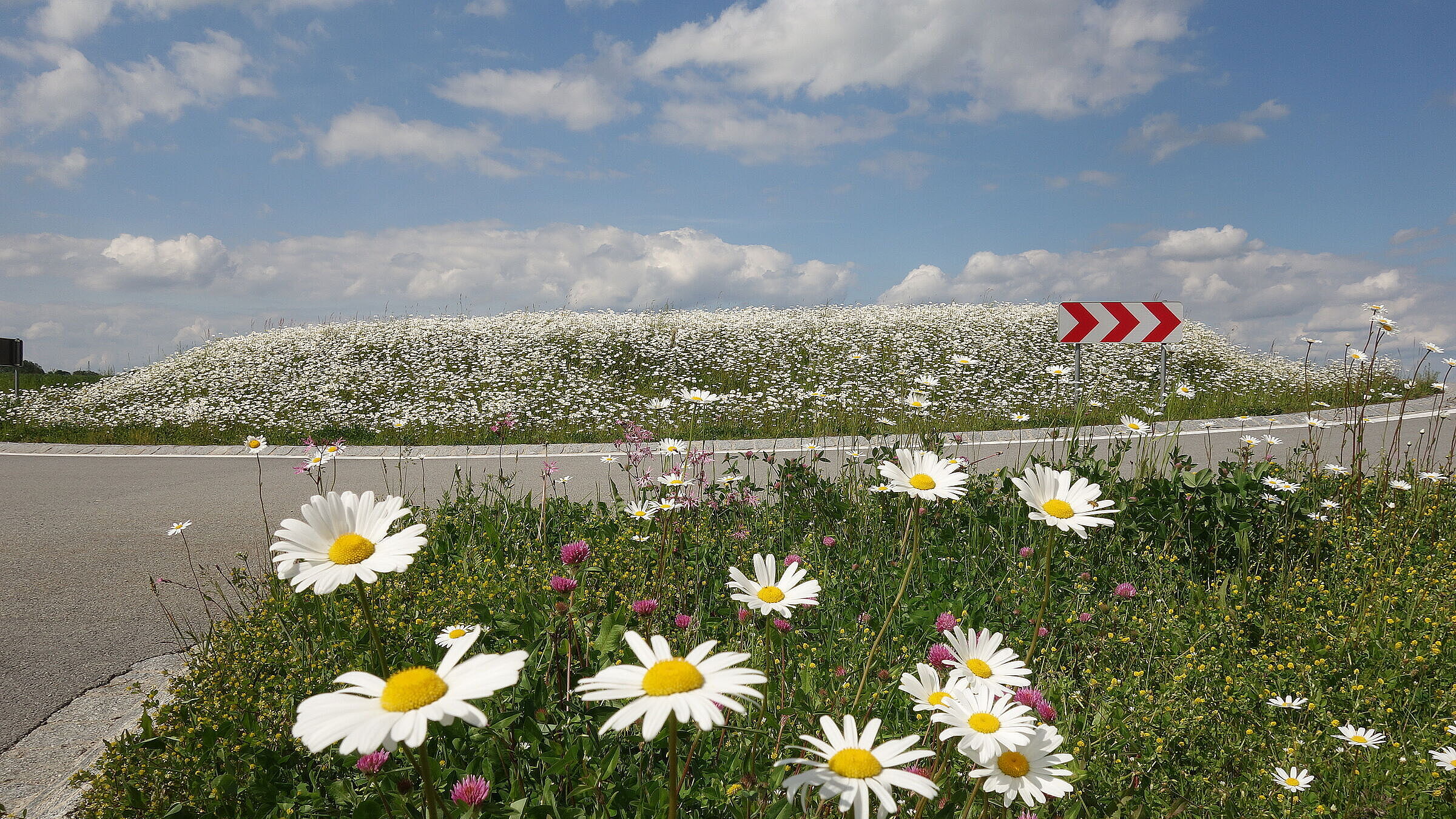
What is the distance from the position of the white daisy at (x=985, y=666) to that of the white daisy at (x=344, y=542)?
44.2 inches

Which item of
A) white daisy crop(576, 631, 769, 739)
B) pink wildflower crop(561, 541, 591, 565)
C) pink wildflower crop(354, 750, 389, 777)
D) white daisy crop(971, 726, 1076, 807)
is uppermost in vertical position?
white daisy crop(576, 631, 769, 739)

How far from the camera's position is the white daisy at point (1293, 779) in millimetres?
2227

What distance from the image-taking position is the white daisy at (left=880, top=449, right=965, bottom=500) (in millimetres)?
1856

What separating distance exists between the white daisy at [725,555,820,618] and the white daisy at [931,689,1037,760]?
1.12 feet

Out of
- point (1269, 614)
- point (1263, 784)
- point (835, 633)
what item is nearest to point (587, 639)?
point (835, 633)

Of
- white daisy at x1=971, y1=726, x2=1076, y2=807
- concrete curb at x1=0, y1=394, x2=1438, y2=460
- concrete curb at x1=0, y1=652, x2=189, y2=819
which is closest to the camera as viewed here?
white daisy at x1=971, y1=726, x2=1076, y2=807

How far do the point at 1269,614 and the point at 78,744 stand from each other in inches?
210

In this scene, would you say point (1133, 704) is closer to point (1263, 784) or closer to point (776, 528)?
point (1263, 784)

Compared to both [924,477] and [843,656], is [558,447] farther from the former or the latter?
[924,477]

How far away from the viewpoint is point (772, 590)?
1.75 meters

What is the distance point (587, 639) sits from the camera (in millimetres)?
2486

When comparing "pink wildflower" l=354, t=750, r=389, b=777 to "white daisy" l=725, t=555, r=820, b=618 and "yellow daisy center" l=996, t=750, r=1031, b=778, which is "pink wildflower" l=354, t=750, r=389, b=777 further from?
"yellow daisy center" l=996, t=750, r=1031, b=778

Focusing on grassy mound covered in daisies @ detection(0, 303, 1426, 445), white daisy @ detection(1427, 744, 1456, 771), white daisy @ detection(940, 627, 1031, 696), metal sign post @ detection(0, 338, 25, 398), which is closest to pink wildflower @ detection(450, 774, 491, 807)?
white daisy @ detection(940, 627, 1031, 696)

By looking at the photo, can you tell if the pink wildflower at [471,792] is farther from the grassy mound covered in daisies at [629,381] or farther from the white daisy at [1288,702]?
the grassy mound covered in daisies at [629,381]
